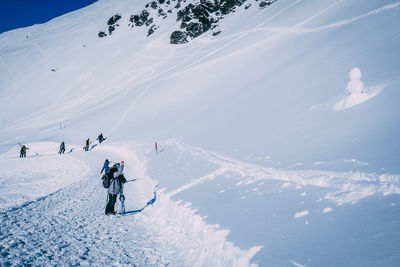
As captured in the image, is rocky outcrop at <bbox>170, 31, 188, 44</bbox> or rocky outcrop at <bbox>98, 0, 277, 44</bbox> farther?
rocky outcrop at <bbox>98, 0, 277, 44</bbox>

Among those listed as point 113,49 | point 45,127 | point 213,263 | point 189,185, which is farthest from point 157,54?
point 213,263

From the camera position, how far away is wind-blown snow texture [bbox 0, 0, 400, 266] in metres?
4.16

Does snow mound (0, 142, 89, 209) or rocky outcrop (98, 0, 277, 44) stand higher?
rocky outcrop (98, 0, 277, 44)

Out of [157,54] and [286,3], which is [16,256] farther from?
[157,54]

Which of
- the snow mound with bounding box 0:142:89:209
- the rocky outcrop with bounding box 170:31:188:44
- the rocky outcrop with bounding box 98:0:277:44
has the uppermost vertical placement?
the rocky outcrop with bounding box 98:0:277:44

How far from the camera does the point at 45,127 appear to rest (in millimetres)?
35281

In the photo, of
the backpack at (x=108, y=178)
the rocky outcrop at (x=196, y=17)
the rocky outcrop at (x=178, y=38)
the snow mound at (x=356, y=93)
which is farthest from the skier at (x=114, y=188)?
the rocky outcrop at (x=178, y=38)

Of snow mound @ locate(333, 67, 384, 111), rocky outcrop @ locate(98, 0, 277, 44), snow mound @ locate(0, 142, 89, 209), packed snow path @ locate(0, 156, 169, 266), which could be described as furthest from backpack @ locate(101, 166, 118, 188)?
rocky outcrop @ locate(98, 0, 277, 44)

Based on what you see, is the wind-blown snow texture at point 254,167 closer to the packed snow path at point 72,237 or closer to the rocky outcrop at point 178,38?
the packed snow path at point 72,237

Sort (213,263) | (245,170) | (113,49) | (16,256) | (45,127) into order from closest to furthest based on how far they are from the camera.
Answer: (213,263) → (16,256) → (245,170) → (45,127) → (113,49)

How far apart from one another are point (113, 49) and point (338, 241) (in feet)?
232

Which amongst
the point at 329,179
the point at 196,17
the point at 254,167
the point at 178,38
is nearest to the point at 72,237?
the point at 254,167

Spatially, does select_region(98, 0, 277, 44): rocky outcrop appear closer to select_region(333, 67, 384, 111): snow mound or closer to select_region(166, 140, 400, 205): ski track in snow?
select_region(333, 67, 384, 111): snow mound

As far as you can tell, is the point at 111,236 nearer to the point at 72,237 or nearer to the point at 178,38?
the point at 72,237
